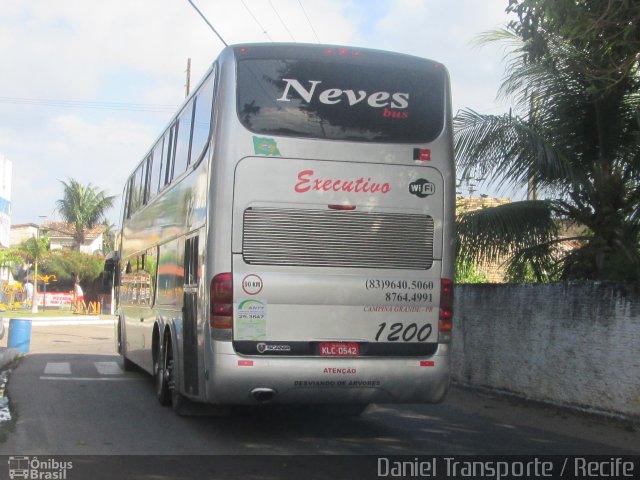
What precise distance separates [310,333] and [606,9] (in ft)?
16.1

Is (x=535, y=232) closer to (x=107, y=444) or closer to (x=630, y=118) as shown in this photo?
(x=630, y=118)

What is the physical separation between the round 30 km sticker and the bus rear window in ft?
4.98

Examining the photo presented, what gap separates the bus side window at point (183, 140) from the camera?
34.3 ft

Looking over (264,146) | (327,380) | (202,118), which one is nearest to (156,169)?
(202,118)

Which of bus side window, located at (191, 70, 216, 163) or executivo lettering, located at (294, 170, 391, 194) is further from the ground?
bus side window, located at (191, 70, 216, 163)

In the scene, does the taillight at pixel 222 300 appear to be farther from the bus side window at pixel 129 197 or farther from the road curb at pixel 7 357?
the road curb at pixel 7 357

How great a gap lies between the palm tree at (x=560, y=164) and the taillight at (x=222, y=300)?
20.2 feet

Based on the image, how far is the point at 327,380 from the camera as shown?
27.5ft

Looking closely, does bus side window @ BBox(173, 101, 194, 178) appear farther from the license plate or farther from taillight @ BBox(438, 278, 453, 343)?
taillight @ BBox(438, 278, 453, 343)

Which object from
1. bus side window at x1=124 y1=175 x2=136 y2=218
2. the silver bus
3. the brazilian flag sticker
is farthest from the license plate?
bus side window at x1=124 y1=175 x2=136 y2=218

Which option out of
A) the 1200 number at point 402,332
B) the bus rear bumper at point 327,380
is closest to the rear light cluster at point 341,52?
the 1200 number at point 402,332

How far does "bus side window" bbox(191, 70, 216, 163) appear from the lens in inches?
358

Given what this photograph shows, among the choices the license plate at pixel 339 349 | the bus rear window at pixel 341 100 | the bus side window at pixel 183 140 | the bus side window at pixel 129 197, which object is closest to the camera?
the license plate at pixel 339 349

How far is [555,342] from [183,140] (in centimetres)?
600
